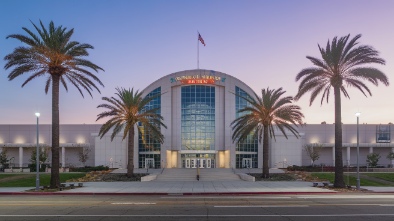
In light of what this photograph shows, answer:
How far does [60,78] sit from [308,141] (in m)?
57.0

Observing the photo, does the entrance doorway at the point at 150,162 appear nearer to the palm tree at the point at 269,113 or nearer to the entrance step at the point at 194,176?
the entrance step at the point at 194,176

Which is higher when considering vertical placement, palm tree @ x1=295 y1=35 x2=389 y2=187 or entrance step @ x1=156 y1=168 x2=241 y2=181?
palm tree @ x1=295 y1=35 x2=389 y2=187

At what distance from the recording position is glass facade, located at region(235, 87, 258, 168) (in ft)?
242

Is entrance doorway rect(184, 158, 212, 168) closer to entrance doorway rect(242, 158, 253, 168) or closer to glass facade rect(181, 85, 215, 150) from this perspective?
glass facade rect(181, 85, 215, 150)

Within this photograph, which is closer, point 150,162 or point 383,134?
point 150,162

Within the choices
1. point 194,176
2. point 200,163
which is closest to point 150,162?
point 200,163

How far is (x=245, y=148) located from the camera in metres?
74.5

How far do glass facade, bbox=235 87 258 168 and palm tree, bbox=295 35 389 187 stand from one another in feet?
121

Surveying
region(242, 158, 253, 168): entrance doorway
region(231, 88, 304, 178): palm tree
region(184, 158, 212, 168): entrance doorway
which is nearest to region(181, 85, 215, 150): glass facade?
region(184, 158, 212, 168): entrance doorway

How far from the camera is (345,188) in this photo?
34.4 metres

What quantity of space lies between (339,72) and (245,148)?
40411 millimetres

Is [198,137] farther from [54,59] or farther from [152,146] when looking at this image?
[54,59]

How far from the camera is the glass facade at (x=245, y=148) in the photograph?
2906 inches

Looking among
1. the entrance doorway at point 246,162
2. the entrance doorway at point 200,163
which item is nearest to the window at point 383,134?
the entrance doorway at point 246,162
